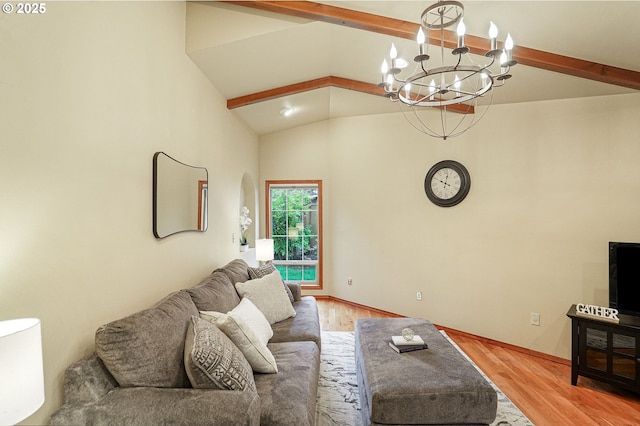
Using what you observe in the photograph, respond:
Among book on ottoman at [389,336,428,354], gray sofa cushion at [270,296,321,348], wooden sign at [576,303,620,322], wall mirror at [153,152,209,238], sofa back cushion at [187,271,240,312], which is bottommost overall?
gray sofa cushion at [270,296,321,348]

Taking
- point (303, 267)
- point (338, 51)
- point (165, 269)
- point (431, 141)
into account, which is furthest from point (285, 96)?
point (303, 267)

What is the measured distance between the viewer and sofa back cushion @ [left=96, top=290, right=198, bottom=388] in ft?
4.92

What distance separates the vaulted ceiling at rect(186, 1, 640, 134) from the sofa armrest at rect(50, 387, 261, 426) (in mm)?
2555

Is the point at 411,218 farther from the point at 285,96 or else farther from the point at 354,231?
the point at 285,96

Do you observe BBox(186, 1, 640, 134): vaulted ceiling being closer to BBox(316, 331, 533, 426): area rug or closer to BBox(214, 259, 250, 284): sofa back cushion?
BBox(214, 259, 250, 284): sofa back cushion

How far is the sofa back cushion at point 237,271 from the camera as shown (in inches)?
121

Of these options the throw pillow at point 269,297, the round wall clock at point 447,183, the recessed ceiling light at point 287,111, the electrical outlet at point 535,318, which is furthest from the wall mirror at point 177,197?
the electrical outlet at point 535,318

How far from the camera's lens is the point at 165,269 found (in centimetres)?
244

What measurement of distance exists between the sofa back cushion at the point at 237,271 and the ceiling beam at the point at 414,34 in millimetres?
→ 2248

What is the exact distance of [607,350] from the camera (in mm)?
2703

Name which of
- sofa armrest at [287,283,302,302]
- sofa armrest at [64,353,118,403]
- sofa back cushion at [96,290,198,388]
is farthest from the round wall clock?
sofa armrest at [64,353,118,403]

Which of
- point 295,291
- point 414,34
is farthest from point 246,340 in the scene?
point 414,34

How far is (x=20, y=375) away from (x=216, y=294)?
5.02 feet

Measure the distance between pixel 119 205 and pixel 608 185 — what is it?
4109 millimetres
